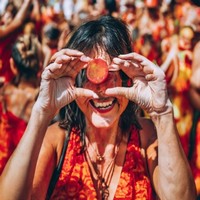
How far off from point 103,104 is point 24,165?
27cm

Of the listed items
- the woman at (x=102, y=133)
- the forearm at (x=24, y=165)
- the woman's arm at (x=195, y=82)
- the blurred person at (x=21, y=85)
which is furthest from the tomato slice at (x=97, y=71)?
the blurred person at (x=21, y=85)

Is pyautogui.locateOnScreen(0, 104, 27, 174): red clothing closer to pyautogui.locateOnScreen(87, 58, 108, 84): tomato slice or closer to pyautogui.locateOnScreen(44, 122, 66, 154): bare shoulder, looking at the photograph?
pyautogui.locateOnScreen(44, 122, 66, 154): bare shoulder

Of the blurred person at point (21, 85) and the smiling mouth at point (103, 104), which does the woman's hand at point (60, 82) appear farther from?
the blurred person at point (21, 85)

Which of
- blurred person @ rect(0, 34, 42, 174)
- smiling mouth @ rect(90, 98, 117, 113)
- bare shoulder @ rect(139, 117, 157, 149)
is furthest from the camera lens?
blurred person @ rect(0, 34, 42, 174)

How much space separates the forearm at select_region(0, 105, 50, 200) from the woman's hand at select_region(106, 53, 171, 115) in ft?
0.68

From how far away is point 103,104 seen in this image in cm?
127

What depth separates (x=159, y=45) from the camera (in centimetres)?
272

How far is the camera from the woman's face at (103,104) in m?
1.25

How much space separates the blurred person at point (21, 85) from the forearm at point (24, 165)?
149 cm

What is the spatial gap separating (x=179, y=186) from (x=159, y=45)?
5.41 feet

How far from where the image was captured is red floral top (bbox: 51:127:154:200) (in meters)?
1.28

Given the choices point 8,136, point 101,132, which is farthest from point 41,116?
point 8,136

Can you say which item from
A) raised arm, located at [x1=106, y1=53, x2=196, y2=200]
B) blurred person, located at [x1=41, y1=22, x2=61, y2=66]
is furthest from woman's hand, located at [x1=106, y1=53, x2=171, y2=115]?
blurred person, located at [x1=41, y1=22, x2=61, y2=66]

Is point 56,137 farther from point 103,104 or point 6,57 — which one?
point 6,57
